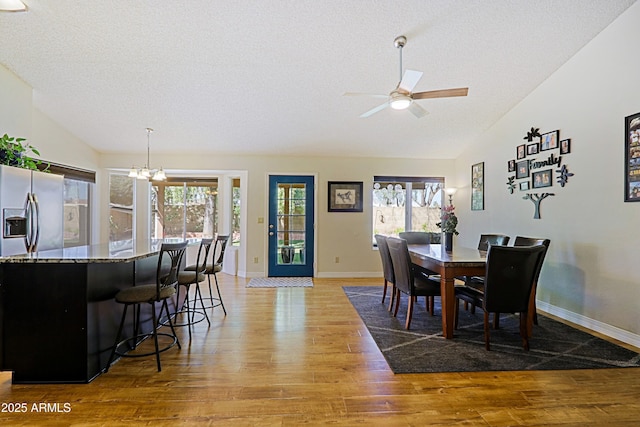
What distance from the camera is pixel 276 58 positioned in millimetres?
3262

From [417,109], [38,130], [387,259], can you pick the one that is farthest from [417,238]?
[38,130]

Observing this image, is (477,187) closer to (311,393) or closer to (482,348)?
(482,348)

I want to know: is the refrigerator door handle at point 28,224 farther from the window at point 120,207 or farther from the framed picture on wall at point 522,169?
Answer: the framed picture on wall at point 522,169

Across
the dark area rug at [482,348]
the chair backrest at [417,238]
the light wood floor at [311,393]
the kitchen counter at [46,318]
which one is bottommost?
the light wood floor at [311,393]

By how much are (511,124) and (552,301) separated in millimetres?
2386

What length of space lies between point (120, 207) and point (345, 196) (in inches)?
169

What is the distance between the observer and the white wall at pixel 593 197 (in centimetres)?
288

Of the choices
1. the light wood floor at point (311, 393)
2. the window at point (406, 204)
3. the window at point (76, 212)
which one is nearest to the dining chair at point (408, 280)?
the light wood floor at point (311, 393)

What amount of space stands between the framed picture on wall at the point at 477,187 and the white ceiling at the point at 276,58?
77 cm

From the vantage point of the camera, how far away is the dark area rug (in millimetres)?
2436

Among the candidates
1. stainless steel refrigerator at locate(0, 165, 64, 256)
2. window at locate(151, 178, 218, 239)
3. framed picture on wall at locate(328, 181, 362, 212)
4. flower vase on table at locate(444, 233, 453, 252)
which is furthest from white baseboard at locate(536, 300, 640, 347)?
window at locate(151, 178, 218, 239)

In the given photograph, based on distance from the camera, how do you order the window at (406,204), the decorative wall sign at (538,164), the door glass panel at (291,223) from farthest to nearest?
1. the window at (406,204)
2. the door glass panel at (291,223)
3. the decorative wall sign at (538,164)

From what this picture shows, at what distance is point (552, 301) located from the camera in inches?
148

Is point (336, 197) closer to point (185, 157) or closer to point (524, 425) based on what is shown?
point (185, 157)
